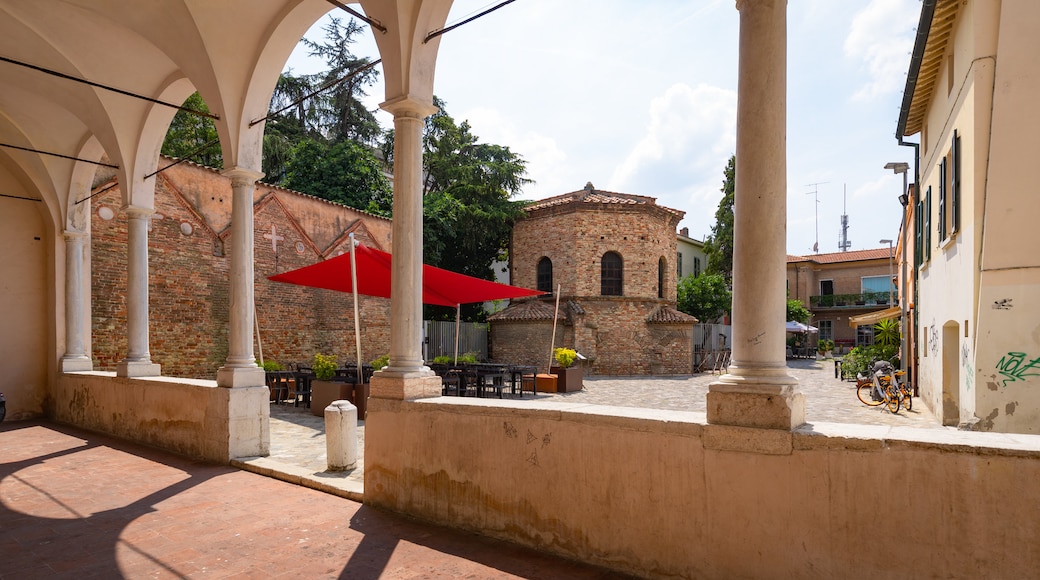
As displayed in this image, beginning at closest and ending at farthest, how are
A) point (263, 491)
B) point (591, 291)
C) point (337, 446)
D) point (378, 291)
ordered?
point (263, 491)
point (337, 446)
point (378, 291)
point (591, 291)

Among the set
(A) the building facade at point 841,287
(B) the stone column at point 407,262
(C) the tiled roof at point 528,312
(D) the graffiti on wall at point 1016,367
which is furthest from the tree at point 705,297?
(B) the stone column at point 407,262

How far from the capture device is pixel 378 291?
35.1 ft

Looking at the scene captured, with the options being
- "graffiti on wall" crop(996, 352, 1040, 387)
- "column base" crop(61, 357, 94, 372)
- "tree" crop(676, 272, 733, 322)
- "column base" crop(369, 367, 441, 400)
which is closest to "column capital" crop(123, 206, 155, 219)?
"column base" crop(61, 357, 94, 372)

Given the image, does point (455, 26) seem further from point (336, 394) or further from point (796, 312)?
point (796, 312)

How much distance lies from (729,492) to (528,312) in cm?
1655

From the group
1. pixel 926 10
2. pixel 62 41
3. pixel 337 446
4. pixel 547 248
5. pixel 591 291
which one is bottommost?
pixel 337 446

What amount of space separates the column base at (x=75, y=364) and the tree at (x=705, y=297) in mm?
20998

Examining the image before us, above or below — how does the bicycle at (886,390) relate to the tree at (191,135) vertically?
below

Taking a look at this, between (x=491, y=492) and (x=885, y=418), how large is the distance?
846 centimetres

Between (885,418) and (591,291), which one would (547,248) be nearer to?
(591,291)

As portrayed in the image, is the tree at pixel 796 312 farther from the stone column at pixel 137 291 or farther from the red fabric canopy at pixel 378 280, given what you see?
the stone column at pixel 137 291

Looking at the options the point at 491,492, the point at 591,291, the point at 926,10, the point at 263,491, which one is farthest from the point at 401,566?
the point at 591,291

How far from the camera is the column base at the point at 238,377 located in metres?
6.03

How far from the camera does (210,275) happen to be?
38.3 ft
